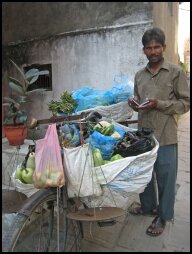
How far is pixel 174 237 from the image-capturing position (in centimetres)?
314

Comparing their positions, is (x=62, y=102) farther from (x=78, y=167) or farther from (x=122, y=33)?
(x=122, y=33)

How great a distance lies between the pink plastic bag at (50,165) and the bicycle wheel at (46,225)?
0.15 metres

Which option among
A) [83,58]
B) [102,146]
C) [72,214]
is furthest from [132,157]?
[83,58]

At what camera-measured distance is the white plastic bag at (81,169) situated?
6.86 ft

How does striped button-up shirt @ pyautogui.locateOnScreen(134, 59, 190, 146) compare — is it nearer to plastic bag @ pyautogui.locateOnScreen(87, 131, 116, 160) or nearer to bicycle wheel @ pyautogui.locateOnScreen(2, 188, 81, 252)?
plastic bag @ pyautogui.locateOnScreen(87, 131, 116, 160)

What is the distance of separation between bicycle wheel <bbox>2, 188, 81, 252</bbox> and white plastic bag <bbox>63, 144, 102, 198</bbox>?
0.68 feet

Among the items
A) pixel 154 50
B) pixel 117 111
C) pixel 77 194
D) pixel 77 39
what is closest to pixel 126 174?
pixel 77 194

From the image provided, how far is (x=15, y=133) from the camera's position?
4848mm

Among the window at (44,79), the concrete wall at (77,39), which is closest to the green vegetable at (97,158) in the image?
the concrete wall at (77,39)

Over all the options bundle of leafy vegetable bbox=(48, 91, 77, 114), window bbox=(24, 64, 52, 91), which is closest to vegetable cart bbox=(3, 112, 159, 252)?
bundle of leafy vegetable bbox=(48, 91, 77, 114)

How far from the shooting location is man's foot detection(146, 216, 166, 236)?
→ 3152 mm

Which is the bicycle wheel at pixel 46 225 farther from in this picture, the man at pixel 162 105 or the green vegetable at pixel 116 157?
the man at pixel 162 105

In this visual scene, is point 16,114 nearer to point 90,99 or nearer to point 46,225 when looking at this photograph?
point 90,99

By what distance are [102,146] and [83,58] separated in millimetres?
4350
